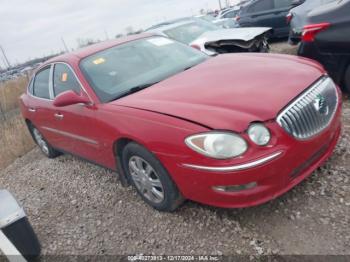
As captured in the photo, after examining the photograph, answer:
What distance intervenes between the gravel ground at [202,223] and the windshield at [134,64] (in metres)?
1.22

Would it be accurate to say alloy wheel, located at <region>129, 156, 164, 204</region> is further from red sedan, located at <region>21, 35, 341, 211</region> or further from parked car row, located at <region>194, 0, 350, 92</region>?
parked car row, located at <region>194, 0, 350, 92</region>

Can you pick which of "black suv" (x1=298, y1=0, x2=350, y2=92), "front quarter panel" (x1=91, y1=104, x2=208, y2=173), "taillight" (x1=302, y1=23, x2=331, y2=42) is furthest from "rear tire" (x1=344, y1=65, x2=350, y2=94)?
"front quarter panel" (x1=91, y1=104, x2=208, y2=173)

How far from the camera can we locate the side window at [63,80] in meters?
3.80

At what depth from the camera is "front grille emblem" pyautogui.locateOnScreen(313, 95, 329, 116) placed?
276 cm

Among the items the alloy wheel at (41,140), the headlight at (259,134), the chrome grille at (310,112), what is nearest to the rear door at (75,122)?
the alloy wheel at (41,140)

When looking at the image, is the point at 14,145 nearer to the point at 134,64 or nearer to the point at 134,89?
the point at 134,64

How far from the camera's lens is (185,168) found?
263 centimetres

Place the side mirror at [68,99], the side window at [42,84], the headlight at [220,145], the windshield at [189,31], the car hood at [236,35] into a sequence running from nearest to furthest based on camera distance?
the headlight at [220,145], the side mirror at [68,99], the side window at [42,84], the car hood at [236,35], the windshield at [189,31]

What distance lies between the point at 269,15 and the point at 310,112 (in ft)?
30.4

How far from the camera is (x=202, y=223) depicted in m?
3.00

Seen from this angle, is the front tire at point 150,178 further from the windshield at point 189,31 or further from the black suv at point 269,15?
the black suv at point 269,15

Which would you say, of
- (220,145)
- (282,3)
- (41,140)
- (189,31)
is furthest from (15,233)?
(282,3)

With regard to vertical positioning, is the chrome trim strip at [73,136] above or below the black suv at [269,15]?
above

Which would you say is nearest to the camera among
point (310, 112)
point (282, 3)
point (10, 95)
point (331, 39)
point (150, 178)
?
point (310, 112)
